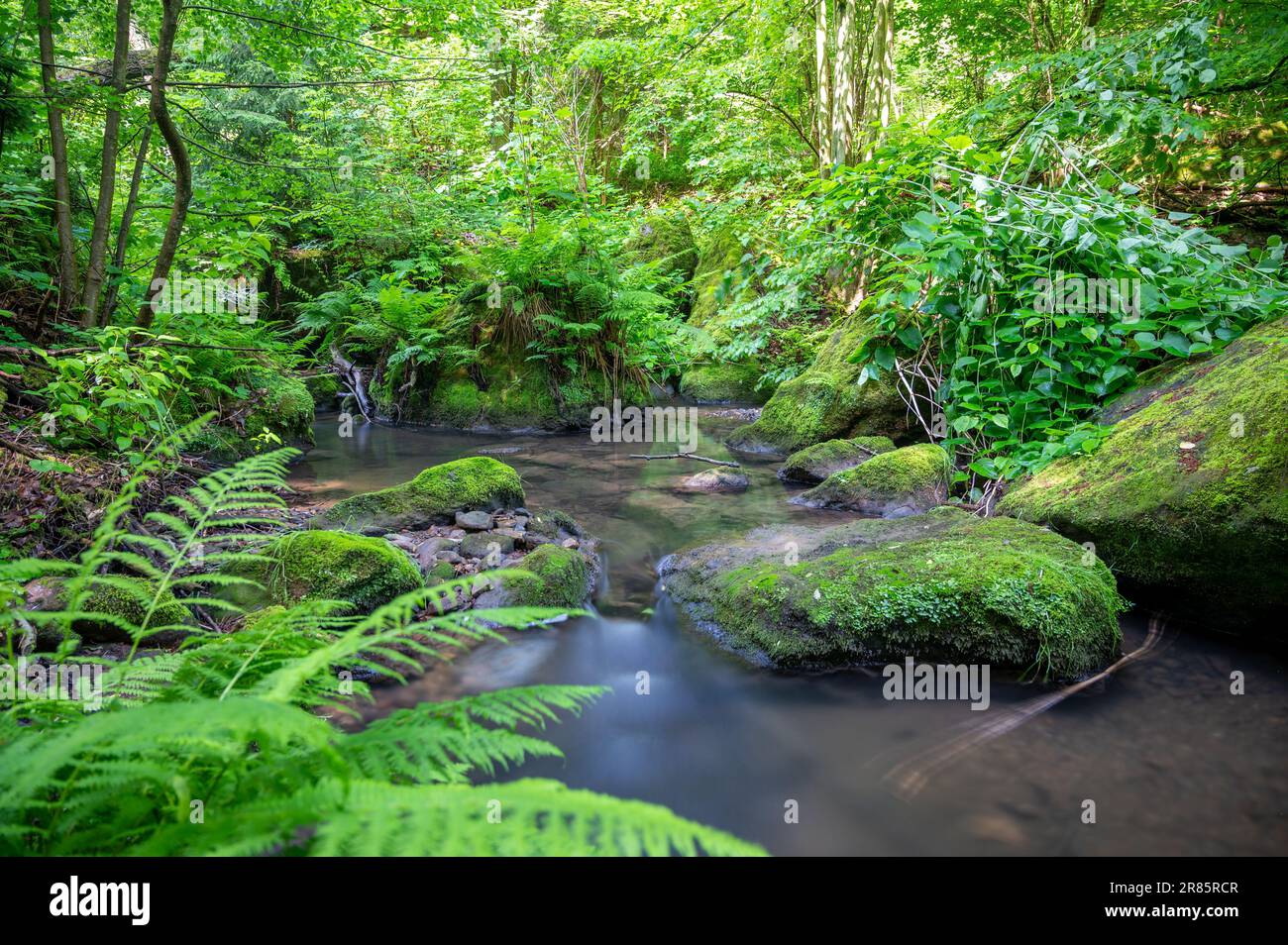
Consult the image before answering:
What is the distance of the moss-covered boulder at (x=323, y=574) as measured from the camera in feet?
12.4

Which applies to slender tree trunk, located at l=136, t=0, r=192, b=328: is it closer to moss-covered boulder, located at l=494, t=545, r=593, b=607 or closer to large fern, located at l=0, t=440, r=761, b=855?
moss-covered boulder, located at l=494, t=545, r=593, b=607

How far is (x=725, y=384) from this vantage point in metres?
13.1

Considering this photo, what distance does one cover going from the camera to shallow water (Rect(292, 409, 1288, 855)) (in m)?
2.44

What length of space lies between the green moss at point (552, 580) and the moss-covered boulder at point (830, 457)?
3.38m

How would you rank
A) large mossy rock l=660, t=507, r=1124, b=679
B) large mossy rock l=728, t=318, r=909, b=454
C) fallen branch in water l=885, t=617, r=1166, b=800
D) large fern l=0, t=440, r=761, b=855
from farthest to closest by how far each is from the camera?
large mossy rock l=728, t=318, r=909, b=454
large mossy rock l=660, t=507, r=1124, b=679
fallen branch in water l=885, t=617, r=1166, b=800
large fern l=0, t=440, r=761, b=855

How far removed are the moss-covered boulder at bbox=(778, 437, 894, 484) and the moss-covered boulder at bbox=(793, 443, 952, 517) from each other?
0.78m

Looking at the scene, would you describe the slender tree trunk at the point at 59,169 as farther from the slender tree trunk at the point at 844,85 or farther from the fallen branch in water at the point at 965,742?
the slender tree trunk at the point at 844,85

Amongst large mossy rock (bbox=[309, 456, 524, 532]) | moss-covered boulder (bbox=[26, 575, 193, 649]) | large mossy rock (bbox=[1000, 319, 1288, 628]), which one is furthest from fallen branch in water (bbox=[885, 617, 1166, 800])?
large mossy rock (bbox=[309, 456, 524, 532])

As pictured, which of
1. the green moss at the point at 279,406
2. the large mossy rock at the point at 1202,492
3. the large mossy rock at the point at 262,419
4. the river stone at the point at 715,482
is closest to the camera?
the large mossy rock at the point at 1202,492

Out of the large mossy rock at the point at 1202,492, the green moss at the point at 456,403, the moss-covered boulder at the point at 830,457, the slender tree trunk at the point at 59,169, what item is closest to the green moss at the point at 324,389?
the green moss at the point at 456,403

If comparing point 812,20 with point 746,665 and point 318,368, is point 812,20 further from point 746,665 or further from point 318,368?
point 746,665

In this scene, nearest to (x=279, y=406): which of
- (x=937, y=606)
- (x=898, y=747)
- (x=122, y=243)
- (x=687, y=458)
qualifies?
(x=122, y=243)
